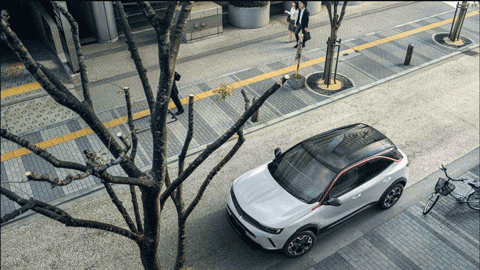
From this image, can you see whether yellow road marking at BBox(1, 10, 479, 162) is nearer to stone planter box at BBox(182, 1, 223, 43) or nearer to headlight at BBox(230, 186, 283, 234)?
stone planter box at BBox(182, 1, 223, 43)

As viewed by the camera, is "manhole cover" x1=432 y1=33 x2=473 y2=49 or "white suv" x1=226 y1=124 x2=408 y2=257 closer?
"white suv" x1=226 y1=124 x2=408 y2=257

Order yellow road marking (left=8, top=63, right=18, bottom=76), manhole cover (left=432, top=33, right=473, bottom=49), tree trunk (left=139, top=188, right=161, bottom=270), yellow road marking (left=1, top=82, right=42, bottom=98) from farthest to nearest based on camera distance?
manhole cover (left=432, top=33, right=473, bottom=49)
yellow road marking (left=8, top=63, right=18, bottom=76)
yellow road marking (left=1, top=82, right=42, bottom=98)
tree trunk (left=139, top=188, right=161, bottom=270)

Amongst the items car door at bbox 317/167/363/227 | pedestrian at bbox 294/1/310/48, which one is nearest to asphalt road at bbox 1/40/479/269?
car door at bbox 317/167/363/227

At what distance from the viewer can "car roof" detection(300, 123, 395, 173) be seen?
311 inches

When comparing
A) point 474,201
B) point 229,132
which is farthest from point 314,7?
point 229,132

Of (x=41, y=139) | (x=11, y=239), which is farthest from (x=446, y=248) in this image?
(x=41, y=139)

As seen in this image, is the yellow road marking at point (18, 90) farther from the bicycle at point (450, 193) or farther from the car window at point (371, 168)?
the bicycle at point (450, 193)

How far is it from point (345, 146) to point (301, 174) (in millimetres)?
1074

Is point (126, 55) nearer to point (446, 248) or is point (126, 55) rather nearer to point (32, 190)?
point (32, 190)

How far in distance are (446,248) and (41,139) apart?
9.40 m

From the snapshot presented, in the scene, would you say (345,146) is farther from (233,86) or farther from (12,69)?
(12,69)

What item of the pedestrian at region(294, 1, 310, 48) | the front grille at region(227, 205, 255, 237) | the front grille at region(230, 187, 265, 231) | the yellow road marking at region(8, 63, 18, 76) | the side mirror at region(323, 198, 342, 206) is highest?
the pedestrian at region(294, 1, 310, 48)

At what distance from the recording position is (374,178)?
26.4 ft

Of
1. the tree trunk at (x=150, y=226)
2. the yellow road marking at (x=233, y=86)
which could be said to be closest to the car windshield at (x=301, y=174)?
the tree trunk at (x=150, y=226)
